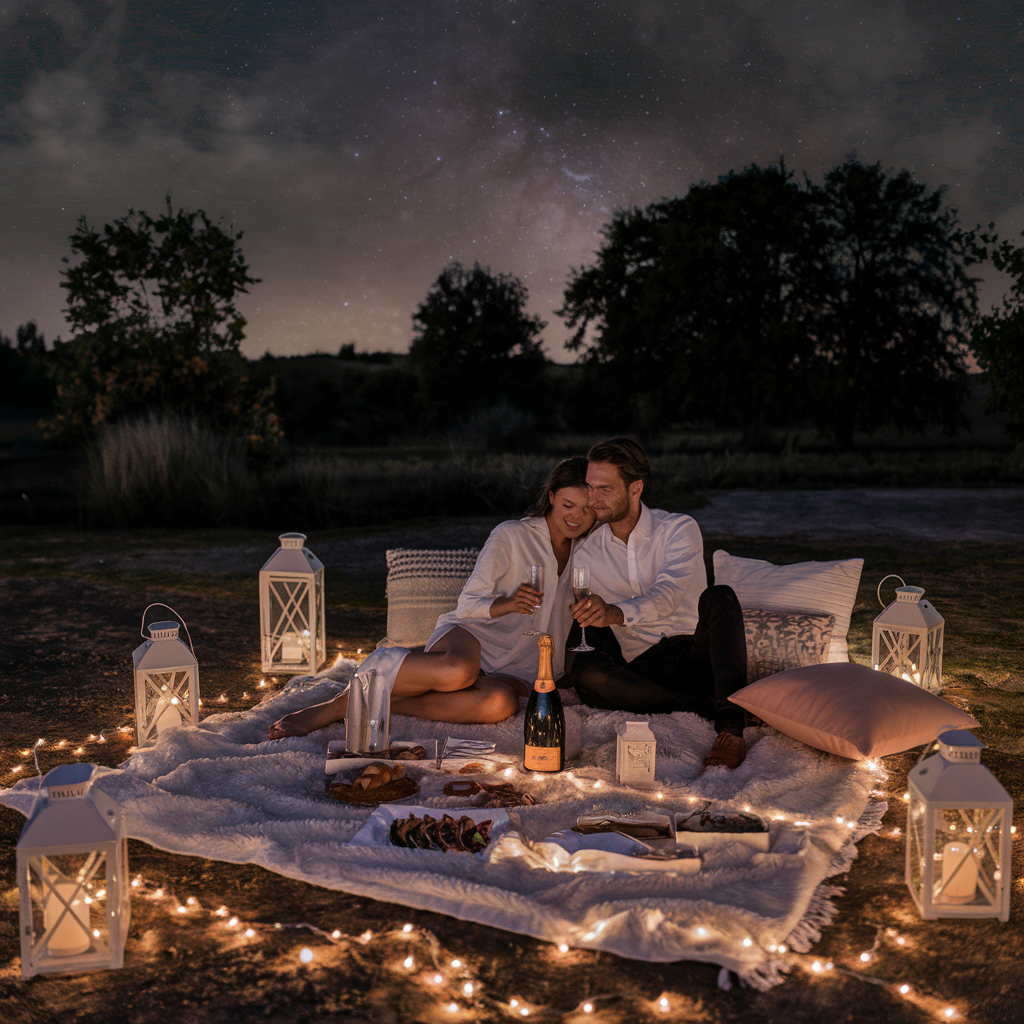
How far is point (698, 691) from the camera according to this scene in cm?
371

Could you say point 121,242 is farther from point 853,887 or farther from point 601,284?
point 601,284

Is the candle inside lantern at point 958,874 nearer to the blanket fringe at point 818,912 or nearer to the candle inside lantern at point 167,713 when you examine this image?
the blanket fringe at point 818,912

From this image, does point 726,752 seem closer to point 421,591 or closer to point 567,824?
point 567,824

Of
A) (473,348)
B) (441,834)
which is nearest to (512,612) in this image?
(441,834)

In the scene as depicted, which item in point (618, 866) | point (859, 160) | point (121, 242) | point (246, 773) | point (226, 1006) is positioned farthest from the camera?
point (859, 160)

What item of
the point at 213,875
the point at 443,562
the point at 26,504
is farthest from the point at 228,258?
the point at 213,875

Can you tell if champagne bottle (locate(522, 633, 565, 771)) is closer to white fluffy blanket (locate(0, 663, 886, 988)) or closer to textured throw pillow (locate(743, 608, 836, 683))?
white fluffy blanket (locate(0, 663, 886, 988))

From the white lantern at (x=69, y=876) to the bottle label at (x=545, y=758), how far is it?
1.36 meters

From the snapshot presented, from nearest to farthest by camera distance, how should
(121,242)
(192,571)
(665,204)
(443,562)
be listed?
(443,562)
(192,571)
(121,242)
(665,204)

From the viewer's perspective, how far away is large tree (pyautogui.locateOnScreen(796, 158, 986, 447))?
72.1 feet

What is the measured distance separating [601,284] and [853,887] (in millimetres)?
23138

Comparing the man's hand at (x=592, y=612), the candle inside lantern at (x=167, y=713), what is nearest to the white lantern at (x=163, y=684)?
the candle inside lantern at (x=167, y=713)

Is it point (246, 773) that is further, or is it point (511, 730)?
point (511, 730)

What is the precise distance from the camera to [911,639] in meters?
3.85
